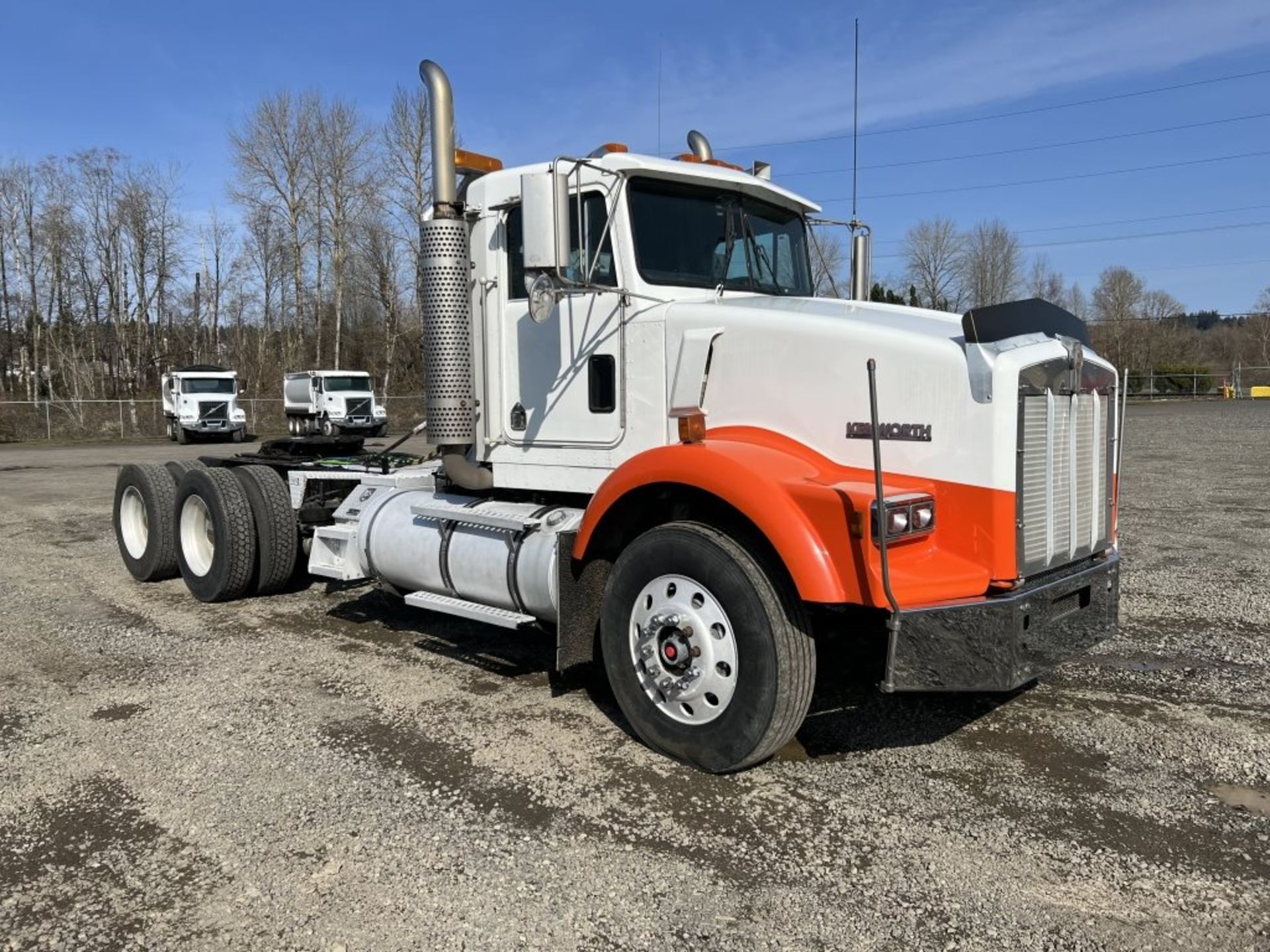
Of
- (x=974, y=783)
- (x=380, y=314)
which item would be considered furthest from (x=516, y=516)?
(x=380, y=314)

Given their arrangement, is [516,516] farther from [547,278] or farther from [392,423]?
[392,423]

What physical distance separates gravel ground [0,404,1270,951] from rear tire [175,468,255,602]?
1.04 metres

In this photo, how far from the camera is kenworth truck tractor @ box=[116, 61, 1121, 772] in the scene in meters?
3.74

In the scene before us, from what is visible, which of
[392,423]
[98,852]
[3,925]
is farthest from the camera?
[392,423]

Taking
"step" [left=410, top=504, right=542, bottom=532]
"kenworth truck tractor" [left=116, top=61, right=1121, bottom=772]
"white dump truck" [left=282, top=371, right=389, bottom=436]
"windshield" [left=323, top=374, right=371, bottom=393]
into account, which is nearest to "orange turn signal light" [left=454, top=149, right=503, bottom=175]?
"kenworth truck tractor" [left=116, top=61, right=1121, bottom=772]

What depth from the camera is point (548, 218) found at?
4.45 meters

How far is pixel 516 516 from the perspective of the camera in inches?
213

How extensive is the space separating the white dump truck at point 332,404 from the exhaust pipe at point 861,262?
25.7 meters

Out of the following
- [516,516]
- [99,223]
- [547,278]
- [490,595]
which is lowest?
[490,595]

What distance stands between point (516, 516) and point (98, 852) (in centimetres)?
259

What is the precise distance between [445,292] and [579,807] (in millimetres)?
3106

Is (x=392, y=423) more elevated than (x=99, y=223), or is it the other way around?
(x=99, y=223)

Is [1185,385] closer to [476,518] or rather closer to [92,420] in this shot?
[92,420]

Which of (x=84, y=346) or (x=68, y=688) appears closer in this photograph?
(x=68, y=688)
